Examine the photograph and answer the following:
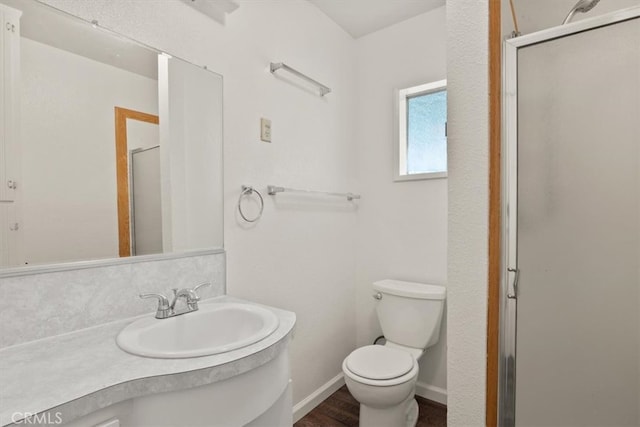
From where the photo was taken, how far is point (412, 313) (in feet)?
6.31

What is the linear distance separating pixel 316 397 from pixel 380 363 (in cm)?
60

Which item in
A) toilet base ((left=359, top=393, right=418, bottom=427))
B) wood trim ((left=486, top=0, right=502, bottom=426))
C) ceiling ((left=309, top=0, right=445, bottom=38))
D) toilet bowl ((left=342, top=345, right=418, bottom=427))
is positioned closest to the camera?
wood trim ((left=486, top=0, right=502, bottom=426))

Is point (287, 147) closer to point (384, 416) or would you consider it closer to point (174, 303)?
point (174, 303)

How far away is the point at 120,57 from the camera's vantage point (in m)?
1.17

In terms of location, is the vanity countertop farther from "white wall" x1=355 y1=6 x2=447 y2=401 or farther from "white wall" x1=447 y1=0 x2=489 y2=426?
"white wall" x1=355 y1=6 x2=447 y2=401

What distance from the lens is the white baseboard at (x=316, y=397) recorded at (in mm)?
1855

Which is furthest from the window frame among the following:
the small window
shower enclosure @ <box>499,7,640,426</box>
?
shower enclosure @ <box>499,7,640,426</box>

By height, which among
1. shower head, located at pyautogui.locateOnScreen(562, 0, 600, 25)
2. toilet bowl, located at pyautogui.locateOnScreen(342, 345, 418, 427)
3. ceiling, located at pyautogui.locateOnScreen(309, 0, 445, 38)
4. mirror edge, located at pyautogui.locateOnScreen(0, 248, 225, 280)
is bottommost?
toilet bowl, located at pyautogui.locateOnScreen(342, 345, 418, 427)

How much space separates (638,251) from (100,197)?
72.3 inches

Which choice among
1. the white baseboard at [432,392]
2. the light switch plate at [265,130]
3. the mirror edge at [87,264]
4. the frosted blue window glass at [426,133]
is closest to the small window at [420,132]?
the frosted blue window glass at [426,133]

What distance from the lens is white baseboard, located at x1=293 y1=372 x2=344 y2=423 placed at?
186cm

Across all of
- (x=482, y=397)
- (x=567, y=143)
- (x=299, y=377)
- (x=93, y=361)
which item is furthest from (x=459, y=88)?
(x=299, y=377)

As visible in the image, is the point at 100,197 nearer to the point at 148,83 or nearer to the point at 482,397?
the point at 148,83

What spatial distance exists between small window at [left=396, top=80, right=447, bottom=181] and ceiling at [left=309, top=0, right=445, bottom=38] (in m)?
0.48
